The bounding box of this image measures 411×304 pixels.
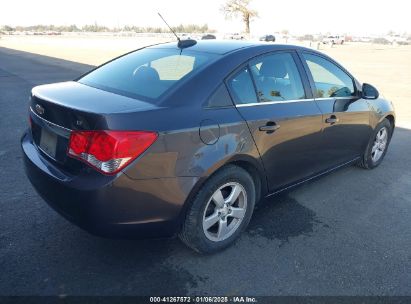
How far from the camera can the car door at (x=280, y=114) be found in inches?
→ 116

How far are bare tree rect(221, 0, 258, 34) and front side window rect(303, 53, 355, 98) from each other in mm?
49047

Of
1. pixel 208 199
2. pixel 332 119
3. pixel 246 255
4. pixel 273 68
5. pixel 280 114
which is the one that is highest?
pixel 273 68

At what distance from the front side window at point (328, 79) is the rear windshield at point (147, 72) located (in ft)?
3.97

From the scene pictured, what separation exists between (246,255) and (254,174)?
2.20 feet

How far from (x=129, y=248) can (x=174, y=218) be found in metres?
0.66

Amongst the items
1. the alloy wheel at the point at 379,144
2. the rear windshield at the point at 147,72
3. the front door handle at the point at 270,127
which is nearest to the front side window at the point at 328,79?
the front door handle at the point at 270,127

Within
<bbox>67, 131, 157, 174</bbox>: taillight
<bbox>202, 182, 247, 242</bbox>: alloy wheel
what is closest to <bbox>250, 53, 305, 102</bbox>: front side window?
<bbox>202, 182, 247, 242</bbox>: alloy wheel

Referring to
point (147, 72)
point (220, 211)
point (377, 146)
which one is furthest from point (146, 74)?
point (377, 146)

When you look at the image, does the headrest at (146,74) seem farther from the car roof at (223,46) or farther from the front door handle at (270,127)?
the front door handle at (270,127)

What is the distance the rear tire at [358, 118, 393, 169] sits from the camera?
466 centimetres

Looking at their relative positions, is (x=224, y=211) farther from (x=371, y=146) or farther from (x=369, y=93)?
(x=371, y=146)

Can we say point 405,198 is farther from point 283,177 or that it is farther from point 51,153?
point 51,153

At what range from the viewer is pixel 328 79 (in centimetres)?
394

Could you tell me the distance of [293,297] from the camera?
2482 millimetres
